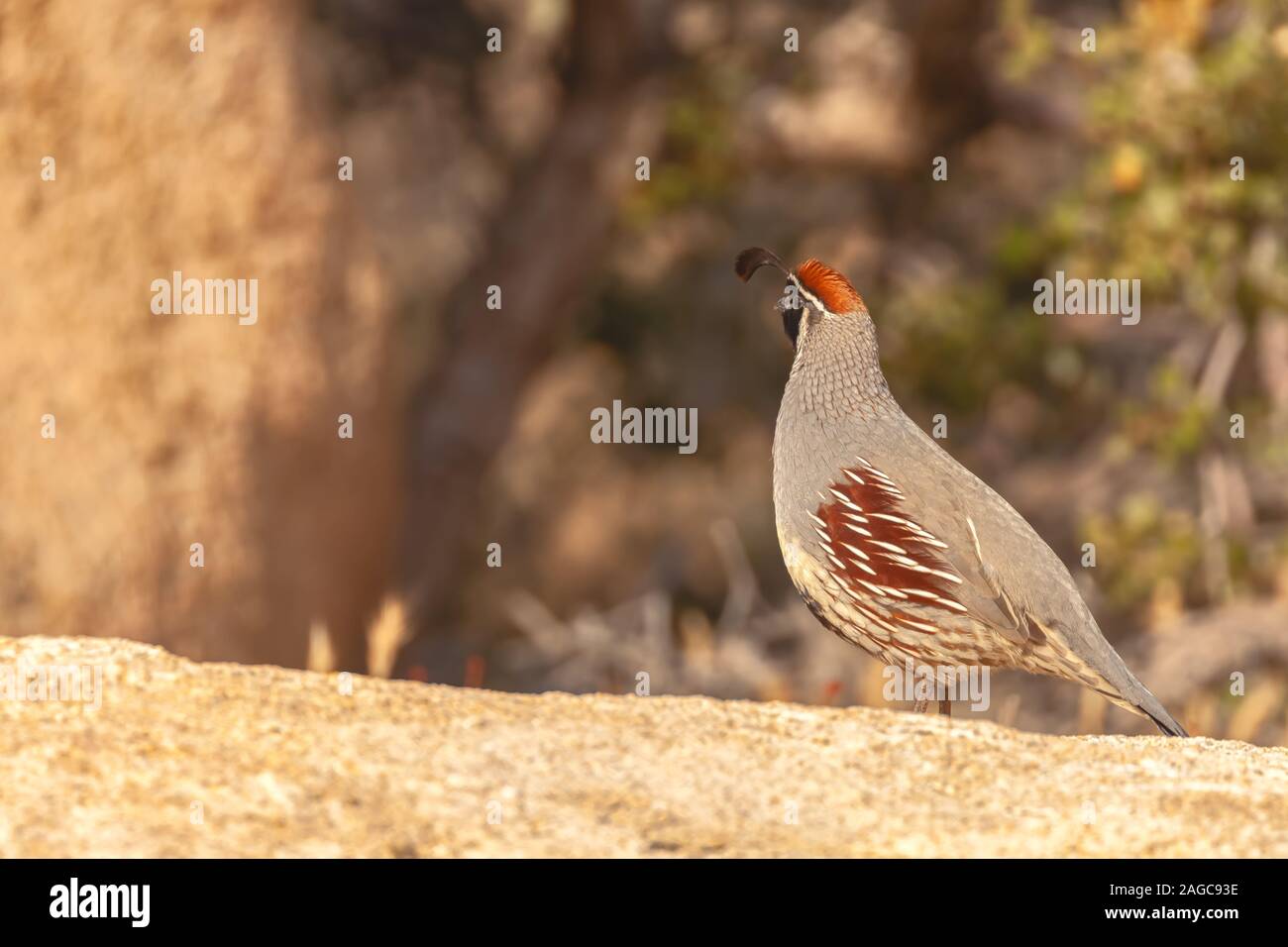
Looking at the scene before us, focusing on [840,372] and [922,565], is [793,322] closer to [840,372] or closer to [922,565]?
[840,372]

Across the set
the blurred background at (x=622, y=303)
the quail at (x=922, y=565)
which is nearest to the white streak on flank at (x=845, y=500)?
the quail at (x=922, y=565)

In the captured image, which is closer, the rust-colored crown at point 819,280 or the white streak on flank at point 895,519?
the white streak on flank at point 895,519

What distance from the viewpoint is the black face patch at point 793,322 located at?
5008mm

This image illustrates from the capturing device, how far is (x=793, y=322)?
5.04m

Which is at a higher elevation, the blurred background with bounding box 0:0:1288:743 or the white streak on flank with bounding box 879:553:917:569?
the blurred background with bounding box 0:0:1288:743

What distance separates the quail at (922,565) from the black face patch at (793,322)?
1.05 feet

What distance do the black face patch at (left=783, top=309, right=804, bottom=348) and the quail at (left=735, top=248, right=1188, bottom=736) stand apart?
32 cm

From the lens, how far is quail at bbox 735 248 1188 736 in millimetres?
4539

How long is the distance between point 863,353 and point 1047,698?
659 cm

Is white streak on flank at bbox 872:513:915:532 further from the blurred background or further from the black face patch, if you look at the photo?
the blurred background

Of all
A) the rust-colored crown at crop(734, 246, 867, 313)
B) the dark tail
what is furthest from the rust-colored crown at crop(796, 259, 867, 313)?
the dark tail

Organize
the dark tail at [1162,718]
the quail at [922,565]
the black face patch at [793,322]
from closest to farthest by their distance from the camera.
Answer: the dark tail at [1162,718] → the quail at [922,565] → the black face patch at [793,322]

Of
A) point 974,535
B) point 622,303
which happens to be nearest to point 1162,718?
point 974,535

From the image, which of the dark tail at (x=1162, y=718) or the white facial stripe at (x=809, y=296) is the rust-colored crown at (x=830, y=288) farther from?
the dark tail at (x=1162, y=718)
